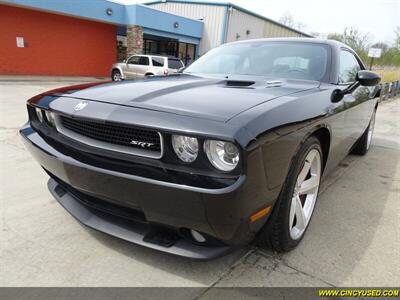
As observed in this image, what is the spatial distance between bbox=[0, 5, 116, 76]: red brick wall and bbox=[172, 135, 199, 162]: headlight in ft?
51.4

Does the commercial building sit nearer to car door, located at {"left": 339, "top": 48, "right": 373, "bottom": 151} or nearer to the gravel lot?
the gravel lot

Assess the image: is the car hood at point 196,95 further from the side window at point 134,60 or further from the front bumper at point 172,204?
the side window at point 134,60

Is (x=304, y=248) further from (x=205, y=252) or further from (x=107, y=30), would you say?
(x=107, y=30)

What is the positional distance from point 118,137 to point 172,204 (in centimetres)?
48

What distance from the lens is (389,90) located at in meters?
14.1

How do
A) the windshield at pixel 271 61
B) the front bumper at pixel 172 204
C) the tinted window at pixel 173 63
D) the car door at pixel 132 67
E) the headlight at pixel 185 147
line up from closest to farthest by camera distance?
the front bumper at pixel 172 204 → the headlight at pixel 185 147 → the windshield at pixel 271 61 → the tinted window at pixel 173 63 → the car door at pixel 132 67

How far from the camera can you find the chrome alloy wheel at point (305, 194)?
2108mm

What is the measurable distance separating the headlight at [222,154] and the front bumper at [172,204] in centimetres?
8

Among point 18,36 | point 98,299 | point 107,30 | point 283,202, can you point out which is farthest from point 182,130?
point 107,30

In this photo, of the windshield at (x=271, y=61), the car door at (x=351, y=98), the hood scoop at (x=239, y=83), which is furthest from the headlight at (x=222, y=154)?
the car door at (x=351, y=98)

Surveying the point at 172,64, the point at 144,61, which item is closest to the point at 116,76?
the point at 144,61

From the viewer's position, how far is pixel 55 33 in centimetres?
1574

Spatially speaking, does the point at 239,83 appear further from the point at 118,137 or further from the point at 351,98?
the point at 351,98

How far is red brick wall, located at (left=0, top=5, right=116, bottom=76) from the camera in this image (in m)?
14.3
